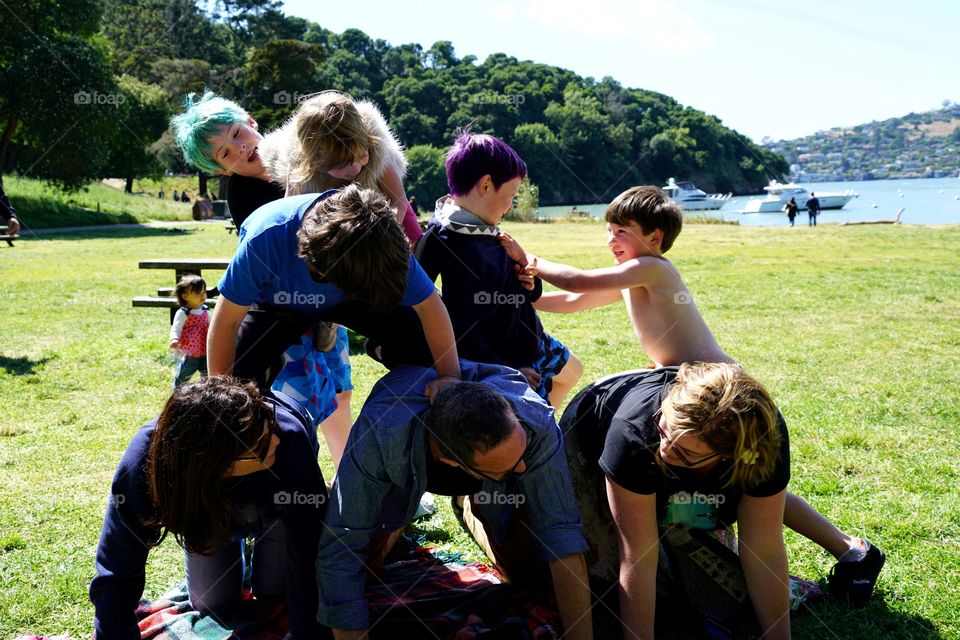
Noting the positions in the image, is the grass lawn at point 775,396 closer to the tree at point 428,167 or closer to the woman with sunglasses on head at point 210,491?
the woman with sunglasses on head at point 210,491

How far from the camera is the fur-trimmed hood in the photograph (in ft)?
10.7

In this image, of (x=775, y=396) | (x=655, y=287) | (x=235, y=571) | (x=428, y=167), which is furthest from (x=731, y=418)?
(x=428, y=167)

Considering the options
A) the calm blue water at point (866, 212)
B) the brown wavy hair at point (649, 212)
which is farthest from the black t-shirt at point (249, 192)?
the calm blue water at point (866, 212)

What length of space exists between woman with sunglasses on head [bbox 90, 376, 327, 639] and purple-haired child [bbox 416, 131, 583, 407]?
880mm

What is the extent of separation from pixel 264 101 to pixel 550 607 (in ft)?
175

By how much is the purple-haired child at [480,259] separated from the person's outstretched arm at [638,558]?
2.75 ft

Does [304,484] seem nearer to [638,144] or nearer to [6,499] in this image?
[6,499]

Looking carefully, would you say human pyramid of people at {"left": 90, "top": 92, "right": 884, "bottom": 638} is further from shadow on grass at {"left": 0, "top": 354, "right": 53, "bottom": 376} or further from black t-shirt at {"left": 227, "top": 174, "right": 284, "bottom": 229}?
shadow on grass at {"left": 0, "top": 354, "right": 53, "bottom": 376}

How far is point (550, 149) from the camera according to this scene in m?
57.7

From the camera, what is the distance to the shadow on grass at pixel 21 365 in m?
7.50

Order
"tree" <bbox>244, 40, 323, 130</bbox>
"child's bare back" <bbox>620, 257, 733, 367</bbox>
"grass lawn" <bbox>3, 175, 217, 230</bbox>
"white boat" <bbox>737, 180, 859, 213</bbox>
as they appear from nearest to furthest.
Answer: "child's bare back" <bbox>620, 257, 733, 367</bbox> → "grass lawn" <bbox>3, 175, 217, 230</bbox> → "tree" <bbox>244, 40, 323, 130</bbox> → "white boat" <bbox>737, 180, 859, 213</bbox>

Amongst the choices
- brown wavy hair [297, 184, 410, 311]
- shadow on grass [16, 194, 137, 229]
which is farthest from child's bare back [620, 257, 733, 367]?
shadow on grass [16, 194, 137, 229]

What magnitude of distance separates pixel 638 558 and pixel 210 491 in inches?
56.9

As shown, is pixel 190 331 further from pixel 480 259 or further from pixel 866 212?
pixel 866 212
